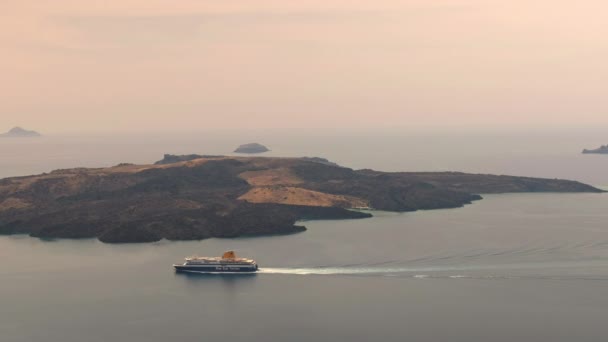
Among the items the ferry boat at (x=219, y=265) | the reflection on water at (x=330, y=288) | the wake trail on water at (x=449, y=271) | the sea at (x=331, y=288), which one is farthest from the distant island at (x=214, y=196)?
the wake trail on water at (x=449, y=271)

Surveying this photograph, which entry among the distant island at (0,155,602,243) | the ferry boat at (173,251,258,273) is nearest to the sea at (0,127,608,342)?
the ferry boat at (173,251,258,273)

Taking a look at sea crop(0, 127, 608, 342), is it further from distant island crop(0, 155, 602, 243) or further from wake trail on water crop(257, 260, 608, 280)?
distant island crop(0, 155, 602, 243)

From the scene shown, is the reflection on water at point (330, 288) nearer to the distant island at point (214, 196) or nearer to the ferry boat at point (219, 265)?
the ferry boat at point (219, 265)

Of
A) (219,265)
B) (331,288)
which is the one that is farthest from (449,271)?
(219,265)

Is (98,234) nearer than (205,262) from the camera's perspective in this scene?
No

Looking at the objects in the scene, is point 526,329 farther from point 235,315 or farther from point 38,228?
point 38,228

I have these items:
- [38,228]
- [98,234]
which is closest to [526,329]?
[98,234]
